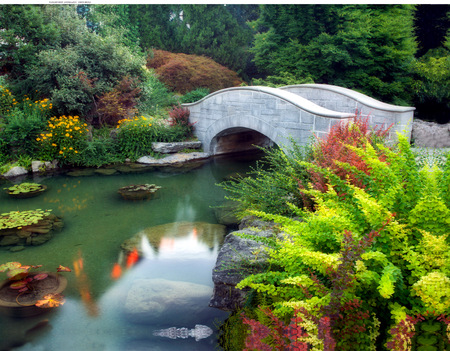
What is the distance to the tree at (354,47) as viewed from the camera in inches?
496

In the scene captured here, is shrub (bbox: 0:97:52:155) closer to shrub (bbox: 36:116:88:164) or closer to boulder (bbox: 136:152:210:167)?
shrub (bbox: 36:116:88:164)

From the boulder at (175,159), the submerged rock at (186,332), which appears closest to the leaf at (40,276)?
the submerged rock at (186,332)

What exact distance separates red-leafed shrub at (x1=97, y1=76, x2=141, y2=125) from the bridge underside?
2.82 meters

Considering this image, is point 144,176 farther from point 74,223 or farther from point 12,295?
point 12,295

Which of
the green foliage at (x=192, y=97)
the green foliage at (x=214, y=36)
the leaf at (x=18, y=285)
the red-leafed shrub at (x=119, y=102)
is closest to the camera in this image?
the leaf at (x=18, y=285)

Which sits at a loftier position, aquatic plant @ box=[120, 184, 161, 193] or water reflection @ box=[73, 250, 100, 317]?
aquatic plant @ box=[120, 184, 161, 193]

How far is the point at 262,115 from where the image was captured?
9.44m

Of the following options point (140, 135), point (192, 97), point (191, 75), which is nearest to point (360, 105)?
point (140, 135)

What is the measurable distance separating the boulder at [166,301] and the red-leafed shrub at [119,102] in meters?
7.71

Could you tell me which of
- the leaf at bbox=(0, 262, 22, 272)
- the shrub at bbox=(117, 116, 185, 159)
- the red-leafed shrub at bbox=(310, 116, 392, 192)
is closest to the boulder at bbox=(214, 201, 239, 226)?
the red-leafed shrub at bbox=(310, 116, 392, 192)

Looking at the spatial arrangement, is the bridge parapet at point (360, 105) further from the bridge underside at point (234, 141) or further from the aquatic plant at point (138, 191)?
the aquatic plant at point (138, 191)

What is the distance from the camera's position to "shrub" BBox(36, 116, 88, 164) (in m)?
10.2

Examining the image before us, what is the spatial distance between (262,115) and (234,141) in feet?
10.7

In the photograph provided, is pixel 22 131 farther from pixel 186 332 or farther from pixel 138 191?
pixel 186 332
